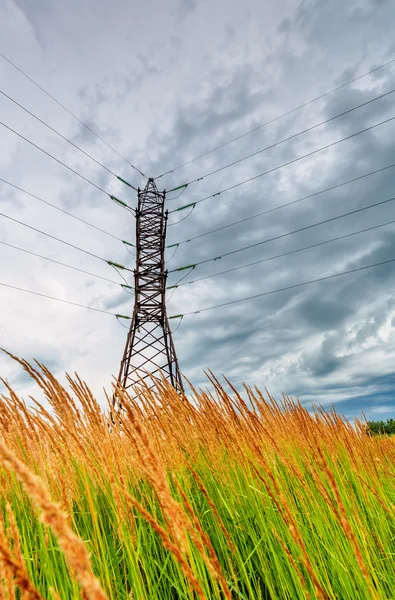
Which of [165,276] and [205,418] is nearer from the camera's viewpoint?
[205,418]

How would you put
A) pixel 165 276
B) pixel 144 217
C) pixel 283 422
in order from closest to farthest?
pixel 283 422, pixel 165 276, pixel 144 217

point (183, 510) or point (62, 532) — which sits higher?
point (62, 532)

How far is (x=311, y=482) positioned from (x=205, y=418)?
130 cm

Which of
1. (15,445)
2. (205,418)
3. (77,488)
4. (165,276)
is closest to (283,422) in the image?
(205,418)

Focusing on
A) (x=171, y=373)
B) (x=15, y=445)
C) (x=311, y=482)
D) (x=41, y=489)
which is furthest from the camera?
(x=171, y=373)

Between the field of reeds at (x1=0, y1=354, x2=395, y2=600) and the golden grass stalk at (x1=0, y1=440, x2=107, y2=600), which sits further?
the field of reeds at (x1=0, y1=354, x2=395, y2=600)

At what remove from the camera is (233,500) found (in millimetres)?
2752

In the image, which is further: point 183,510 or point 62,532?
point 183,510

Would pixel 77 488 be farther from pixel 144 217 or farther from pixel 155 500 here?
pixel 144 217

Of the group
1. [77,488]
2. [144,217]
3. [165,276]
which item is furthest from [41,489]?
[144,217]

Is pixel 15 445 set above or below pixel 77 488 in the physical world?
above

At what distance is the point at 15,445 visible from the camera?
2.71 metres

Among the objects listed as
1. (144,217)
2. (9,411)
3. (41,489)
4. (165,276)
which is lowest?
(41,489)

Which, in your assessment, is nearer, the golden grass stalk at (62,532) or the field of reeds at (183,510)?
the golden grass stalk at (62,532)
